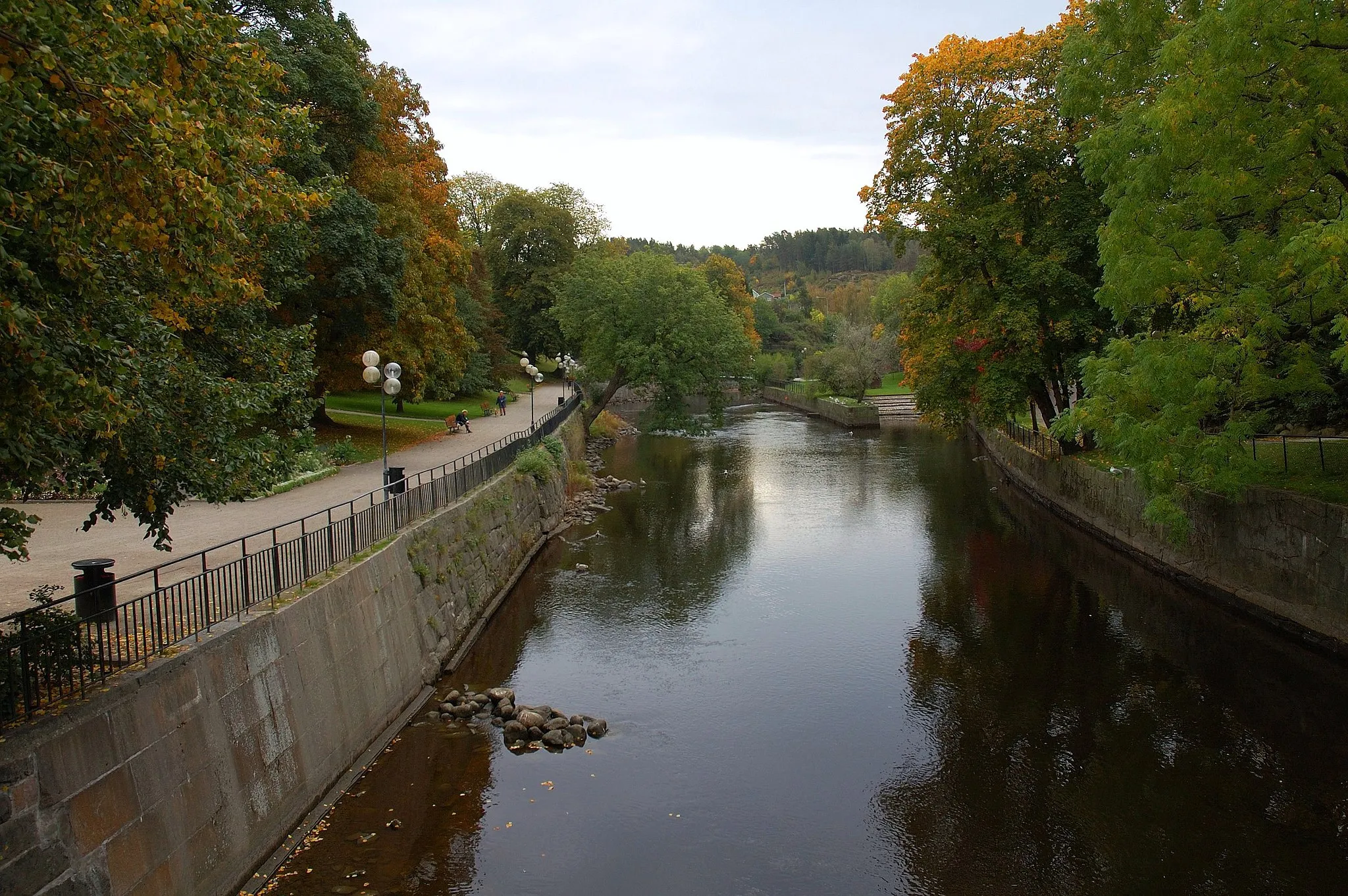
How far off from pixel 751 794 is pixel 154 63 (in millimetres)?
9330

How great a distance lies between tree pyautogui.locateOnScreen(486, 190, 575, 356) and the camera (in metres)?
60.0

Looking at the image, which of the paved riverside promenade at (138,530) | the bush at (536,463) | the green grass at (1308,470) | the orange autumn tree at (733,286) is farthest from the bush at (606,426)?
the green grass at (1308,470)

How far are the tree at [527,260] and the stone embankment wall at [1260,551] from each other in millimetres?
42084

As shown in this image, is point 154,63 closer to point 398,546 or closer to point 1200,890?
point 398,546

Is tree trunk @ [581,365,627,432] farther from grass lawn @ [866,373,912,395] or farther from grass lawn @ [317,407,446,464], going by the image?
grass lawn @ [866,373,912,395]

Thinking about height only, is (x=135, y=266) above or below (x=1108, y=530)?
above

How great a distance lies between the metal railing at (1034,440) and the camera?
1133 inches

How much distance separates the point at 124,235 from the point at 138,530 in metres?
9.89

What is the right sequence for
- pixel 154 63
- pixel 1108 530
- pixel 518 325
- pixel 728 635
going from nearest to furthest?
1. pixel 154 63
2. pixel 728 635
3. pixel 1108 530
4. pixel 518 325

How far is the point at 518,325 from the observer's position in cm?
6100

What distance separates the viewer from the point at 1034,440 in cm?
3244

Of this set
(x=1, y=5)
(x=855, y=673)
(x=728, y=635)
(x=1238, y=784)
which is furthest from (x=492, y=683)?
(x=1, y=5)

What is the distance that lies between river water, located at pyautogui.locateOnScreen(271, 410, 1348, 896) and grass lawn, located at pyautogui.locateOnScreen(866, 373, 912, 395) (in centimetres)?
4708

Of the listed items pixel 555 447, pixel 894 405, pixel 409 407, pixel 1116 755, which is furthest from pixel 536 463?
pixel 894 405
